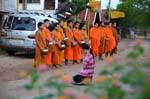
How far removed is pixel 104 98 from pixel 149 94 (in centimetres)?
45

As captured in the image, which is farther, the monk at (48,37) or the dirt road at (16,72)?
the monk at (48,37)

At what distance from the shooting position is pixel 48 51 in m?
15.0

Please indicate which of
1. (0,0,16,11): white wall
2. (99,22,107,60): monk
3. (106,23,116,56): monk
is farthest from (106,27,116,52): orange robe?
(0,0,16,11): white wall

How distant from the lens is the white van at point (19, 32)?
17.9m

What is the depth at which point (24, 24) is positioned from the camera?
60.4 ft

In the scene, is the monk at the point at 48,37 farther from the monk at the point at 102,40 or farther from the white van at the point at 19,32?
the monk at the point at 102,40

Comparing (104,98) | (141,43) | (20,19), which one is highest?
(141,43)

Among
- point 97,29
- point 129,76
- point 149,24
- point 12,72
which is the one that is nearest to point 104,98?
point 129,76

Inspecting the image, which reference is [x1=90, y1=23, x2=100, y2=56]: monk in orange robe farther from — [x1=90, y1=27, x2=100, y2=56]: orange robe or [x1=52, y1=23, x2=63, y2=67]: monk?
[x1=52, y1=23, x2=63, y2=67]: monk

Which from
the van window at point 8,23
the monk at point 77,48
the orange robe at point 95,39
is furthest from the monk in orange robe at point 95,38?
the van window at point 8,23

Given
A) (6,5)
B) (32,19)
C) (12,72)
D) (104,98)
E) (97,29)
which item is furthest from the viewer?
(6,5)

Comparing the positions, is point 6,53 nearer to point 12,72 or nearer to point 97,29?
point 97,29

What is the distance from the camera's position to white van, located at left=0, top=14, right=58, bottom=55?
17.9m

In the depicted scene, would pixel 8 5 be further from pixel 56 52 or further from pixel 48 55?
pixel 48 55
